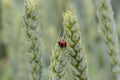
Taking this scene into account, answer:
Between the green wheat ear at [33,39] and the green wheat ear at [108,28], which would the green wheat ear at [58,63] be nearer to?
the green wheat ear at [33,39]

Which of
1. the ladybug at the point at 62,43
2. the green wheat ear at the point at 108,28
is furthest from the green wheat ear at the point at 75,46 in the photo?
the green wheat ear at the point at 108,28

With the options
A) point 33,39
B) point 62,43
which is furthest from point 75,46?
point 33,39

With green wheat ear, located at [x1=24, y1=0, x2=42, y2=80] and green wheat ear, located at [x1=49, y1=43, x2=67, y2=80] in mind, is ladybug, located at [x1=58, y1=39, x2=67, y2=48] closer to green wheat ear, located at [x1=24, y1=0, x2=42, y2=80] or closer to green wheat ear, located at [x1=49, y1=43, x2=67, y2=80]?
green wheat ear, located at [x1=49, y1=43, x2=67, y2=80]

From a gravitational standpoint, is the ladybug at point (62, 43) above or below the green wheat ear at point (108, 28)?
below

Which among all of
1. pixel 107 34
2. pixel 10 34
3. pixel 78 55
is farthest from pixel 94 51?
pixel 78 55

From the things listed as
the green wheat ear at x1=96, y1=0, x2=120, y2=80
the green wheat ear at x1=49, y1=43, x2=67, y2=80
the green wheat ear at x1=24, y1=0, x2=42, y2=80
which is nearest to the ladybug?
the green wheat ear at x1=49, y1=43, x2=67, y2=80

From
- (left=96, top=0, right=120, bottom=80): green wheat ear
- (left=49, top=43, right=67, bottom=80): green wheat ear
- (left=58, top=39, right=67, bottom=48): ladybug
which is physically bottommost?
(left=49, top=43, right=67, bottom=80): green wheat ear

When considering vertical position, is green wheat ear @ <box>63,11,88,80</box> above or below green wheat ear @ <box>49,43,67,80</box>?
above
